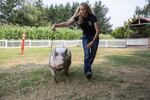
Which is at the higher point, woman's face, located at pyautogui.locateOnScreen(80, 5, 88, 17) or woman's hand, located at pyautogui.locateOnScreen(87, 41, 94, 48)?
woman's face, located at pyautogui.locateOnScreen(80, 5, 88, 17)

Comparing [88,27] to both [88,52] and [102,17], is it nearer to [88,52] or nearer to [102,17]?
[88,52]

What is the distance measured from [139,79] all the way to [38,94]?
111 inches

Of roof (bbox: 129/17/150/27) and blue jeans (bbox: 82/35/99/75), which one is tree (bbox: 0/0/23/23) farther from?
blue jeans (bbox: 82/35/99/75)

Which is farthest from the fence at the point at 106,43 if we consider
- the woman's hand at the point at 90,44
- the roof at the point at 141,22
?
the woman's hand at the point at 90,44

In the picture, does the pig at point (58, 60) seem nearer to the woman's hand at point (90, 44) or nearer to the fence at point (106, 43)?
the woman's hand at point (90, 44)

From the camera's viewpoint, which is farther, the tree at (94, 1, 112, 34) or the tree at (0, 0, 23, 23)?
the tree at (94, 1, 112, 34)

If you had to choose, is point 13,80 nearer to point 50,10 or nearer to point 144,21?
point 144,21

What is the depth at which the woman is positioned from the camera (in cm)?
680

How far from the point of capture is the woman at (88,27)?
268 inches

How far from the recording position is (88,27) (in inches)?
276

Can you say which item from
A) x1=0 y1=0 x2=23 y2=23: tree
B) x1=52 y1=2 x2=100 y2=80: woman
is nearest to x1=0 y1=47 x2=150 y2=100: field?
A: x1=52 y1=2 x2=100 y2=80: woman

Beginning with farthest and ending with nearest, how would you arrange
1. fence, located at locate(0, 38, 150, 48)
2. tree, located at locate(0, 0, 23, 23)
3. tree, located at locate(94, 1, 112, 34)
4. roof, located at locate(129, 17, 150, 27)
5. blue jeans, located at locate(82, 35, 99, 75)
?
tree, located at locate(94, 1, 112, 34)
tree, located at locate(0, 0, 23, 23)
roof, located at locate(129, 17, 150, 27)
fence, located at locate(0, 38, 150, 48)
blue jeans, located at locate(82, 35, 99, 75)

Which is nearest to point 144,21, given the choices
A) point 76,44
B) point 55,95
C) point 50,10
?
point 76,44

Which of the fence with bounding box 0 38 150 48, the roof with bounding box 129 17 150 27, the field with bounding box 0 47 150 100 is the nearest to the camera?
the field with bounding box 0 47 150 100
